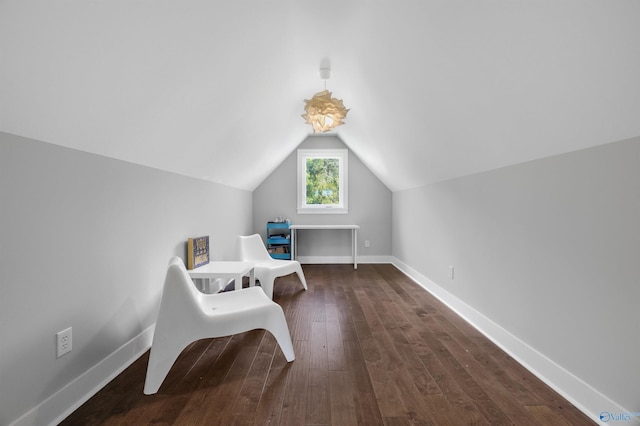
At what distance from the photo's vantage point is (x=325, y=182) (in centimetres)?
543

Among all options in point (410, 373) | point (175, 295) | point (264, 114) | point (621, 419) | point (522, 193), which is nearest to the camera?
point (621, 419)

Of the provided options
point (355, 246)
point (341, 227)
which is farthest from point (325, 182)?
point (355, 246)

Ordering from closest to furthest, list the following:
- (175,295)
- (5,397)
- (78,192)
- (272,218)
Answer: (5,397), (78,192), (175,295), (272,218)

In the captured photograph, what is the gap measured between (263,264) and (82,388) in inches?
80.0

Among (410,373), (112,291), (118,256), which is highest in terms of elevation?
(118,256)

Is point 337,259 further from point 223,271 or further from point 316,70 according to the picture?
point 316,70

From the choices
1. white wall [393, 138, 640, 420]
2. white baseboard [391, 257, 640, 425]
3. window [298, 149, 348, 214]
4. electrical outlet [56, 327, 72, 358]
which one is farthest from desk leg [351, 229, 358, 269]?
electrical outlet [56, 327, 72, 358]

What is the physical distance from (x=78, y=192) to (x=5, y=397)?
90 cm

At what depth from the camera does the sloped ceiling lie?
1.10 metres

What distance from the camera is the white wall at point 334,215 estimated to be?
531 cm

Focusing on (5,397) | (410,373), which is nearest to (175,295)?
(5,397)

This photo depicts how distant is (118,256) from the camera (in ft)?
5.91

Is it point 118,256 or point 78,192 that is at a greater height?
point 78,192

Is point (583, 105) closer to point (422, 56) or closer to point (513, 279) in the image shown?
point (422, 56)
